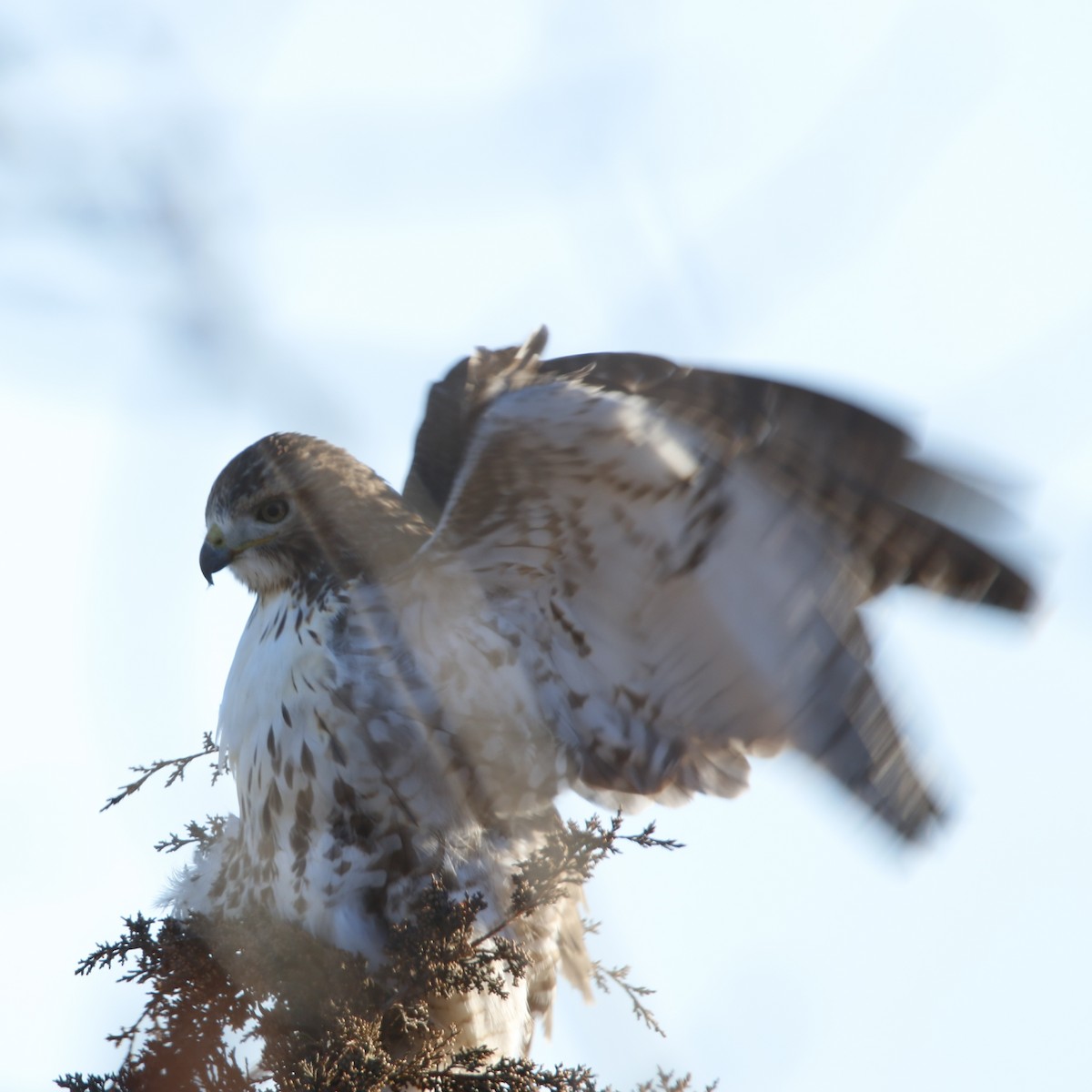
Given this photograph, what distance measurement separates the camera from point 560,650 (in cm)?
440

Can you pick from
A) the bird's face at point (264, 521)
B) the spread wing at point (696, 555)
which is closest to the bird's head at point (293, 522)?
the bird's face at point (264, 521)

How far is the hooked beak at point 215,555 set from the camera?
4.92m

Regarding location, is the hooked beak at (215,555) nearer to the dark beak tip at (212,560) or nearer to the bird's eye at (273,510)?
the dark beak tip at (212,560)

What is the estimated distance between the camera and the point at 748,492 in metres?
3.89

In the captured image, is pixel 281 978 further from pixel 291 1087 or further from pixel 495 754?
pixel 495 754

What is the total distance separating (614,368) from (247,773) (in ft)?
6.04

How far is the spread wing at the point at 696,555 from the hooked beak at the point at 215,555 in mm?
1014

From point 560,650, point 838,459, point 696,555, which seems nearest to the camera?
point 838,459

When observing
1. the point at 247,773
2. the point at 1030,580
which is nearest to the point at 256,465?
the point at 247,773

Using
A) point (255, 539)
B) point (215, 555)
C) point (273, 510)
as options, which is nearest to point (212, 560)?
point (215, 555)

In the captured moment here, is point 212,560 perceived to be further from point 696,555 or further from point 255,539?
point 696,555

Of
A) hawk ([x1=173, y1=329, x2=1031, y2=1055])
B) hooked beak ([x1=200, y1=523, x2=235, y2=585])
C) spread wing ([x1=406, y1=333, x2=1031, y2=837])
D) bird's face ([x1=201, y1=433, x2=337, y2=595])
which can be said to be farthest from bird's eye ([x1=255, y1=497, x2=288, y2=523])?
spread wing ([x1=406, y1=333, x2=1031, y2=837])

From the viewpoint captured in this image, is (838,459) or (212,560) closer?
(838,459)

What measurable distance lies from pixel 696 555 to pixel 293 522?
5.34 feet
